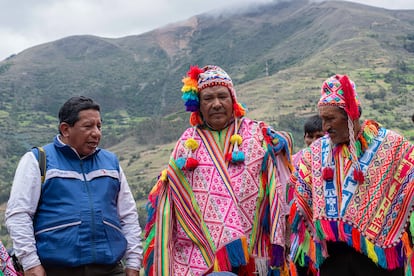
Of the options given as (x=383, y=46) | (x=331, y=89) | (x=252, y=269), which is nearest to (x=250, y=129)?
(x=331, y=89)

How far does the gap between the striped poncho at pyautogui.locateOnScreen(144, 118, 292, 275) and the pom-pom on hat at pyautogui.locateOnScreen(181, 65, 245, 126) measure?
11 centimetres

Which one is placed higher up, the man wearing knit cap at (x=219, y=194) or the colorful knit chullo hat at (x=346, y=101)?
the colorful knit chullo hat at (x=346, y=101)

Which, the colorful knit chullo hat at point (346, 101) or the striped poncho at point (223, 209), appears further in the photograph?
the striped poncho at point (223, 209)

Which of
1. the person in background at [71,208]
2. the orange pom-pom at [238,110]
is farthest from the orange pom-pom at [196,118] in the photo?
the person in background at [71,208]

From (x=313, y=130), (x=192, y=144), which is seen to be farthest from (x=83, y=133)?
(x=313, y=130)

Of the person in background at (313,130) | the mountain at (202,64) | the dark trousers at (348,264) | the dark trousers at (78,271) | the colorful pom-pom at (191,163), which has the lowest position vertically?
the mountain at (202,64)

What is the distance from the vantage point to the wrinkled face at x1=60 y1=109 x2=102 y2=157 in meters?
3.90

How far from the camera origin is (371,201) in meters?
3.85

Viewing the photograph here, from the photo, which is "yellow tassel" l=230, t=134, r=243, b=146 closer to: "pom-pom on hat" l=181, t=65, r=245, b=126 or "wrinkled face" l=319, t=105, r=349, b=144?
"pom-pom on hat" l=181, t=65, r=245, b=126

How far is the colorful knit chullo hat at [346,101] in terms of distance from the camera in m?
3.88

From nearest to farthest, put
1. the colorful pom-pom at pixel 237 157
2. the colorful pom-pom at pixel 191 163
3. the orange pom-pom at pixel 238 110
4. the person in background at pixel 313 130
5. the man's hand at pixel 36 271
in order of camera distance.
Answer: the man's hand at pixel 36 271
the colorful pom-pom at pixel 237 157
the colorful pom-pom at pixel 191 163
the orange pom-pom at pixel 238 110
the person in background at pixel 313 130

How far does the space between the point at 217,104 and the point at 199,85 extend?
21cm

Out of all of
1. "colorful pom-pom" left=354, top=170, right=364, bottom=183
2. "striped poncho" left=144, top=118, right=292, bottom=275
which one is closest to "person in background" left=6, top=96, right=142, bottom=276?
"striped poncho" left=144, top=118, right=292, bottom=275

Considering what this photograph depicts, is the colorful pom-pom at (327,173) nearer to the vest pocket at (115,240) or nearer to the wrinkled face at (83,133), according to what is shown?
the vest pocket at (115,240)
